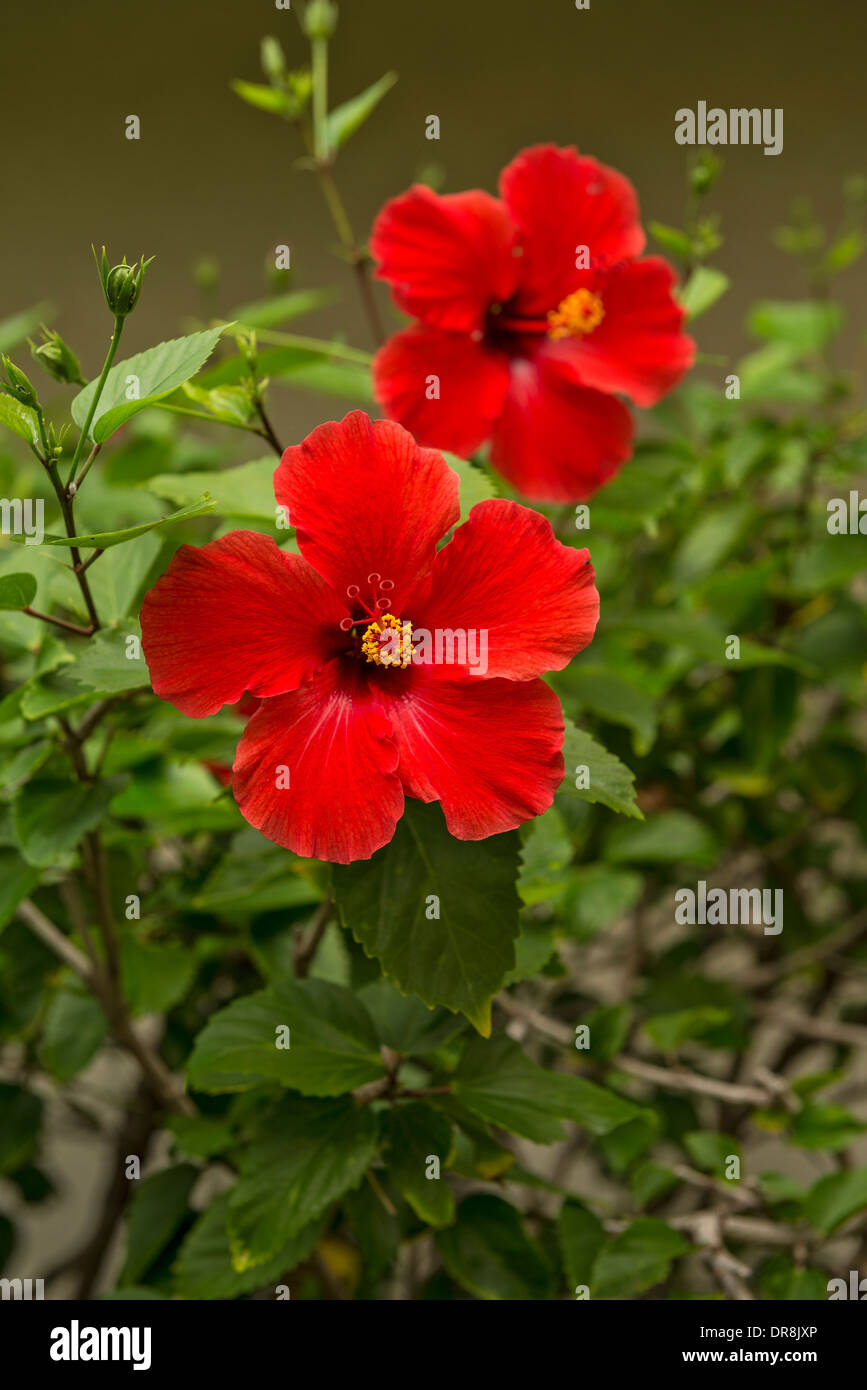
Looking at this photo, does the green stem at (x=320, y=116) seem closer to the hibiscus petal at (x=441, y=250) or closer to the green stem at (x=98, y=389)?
the hibiscus petal at (x=441, y=250)

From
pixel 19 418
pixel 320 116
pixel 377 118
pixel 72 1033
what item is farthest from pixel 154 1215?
pixel 377 118

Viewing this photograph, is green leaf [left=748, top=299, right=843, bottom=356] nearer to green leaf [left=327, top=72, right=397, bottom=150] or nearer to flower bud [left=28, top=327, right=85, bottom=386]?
green leaf [left=327, top=72, right=397, bottom=150]

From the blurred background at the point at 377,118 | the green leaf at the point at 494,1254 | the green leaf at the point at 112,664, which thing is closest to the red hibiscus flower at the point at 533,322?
the green leaf at the point at 112,664

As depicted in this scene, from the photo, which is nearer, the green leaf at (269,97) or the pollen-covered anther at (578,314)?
the pollen-covered anther at (578,314)

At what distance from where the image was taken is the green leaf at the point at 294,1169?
1.70ft

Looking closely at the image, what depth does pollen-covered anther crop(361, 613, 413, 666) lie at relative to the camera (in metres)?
0.42

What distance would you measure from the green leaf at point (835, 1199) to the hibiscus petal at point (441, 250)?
560 mm

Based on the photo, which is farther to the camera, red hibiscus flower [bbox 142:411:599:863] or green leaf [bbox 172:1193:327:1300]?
green leaf [bbox 172:1193:327:1300]

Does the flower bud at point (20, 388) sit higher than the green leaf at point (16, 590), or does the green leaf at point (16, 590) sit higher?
the flower bud at point (20, 388)

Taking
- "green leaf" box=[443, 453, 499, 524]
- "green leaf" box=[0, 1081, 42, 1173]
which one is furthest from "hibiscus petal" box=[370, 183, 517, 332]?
"green leaf" box=[0, 1081, 42, 1173]

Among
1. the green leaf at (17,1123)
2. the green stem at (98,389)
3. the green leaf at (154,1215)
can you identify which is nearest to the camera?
the green stem at (98,389)

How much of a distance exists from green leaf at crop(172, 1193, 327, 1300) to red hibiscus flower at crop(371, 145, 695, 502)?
16.8 inches

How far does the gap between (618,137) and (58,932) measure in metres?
1.51
